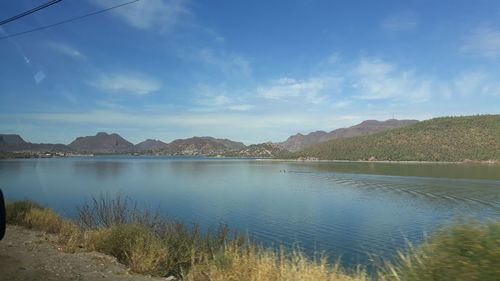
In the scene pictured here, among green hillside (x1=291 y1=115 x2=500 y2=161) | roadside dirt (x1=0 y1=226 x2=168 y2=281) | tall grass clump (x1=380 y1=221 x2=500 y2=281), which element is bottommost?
roadside dirt (x1=0 y1=226 x2=168 y2=281)

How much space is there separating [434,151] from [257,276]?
15821 cm

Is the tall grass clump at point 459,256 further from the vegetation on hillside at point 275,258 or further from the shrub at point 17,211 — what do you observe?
the shrub at point 17,211

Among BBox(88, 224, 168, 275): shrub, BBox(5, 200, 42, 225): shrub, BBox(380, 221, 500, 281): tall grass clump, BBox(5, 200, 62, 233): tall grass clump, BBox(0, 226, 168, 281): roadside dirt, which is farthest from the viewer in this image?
BBox(5, 200, 42, 225): shrub

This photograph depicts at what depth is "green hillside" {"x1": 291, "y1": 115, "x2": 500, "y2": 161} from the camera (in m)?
145

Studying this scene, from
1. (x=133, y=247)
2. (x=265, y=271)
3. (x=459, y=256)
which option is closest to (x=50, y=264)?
(x=133, y=247)

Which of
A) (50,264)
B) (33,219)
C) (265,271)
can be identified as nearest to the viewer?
(265,271)

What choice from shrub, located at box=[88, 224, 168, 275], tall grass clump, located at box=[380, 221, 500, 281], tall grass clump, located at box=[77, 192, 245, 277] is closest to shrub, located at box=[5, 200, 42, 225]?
tall grass clump, located at box=[77, 192, 245, 277]

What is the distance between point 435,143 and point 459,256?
165684 millimetres

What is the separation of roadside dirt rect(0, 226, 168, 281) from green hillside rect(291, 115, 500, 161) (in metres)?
145

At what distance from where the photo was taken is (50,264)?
8891mm

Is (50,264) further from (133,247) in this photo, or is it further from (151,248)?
(151,248)

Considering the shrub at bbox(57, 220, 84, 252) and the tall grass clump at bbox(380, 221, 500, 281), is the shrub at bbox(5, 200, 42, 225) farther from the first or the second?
the tall grass clump at bbox(380, 221, 500, 281)

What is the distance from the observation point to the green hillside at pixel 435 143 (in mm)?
144875

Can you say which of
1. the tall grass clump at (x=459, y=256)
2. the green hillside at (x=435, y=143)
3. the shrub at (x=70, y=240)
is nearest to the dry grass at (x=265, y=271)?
Answer: the tall grass clump at (x=459, y=256)
